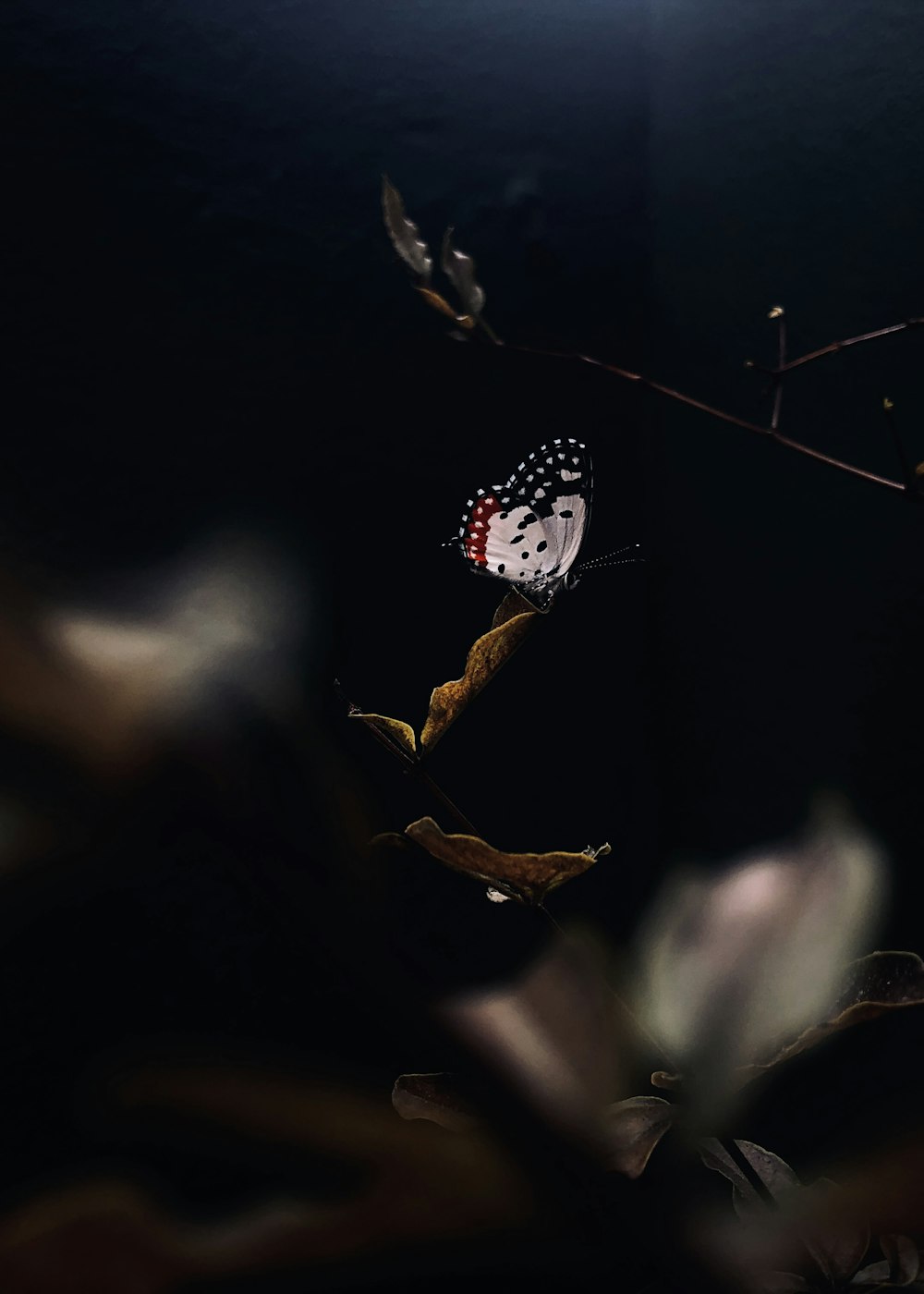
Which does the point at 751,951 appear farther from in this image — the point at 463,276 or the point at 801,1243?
the point at 463,276

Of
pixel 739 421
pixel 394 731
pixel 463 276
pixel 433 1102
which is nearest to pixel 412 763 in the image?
pixel 394 731

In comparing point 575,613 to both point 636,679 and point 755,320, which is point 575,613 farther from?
point 755,320

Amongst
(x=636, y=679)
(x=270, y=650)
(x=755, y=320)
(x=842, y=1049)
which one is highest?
(x=755, y=320)

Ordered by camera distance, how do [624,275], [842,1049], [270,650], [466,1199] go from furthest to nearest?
[624,275] → [842,1049] → [270,650] → [466,1199]

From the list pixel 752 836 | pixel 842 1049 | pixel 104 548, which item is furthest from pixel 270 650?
pixel 842 1049

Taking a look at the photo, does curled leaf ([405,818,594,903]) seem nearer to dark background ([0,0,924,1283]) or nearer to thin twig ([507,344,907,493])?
dark background ([0,0,924,1283])

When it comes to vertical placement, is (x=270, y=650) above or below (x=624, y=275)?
below

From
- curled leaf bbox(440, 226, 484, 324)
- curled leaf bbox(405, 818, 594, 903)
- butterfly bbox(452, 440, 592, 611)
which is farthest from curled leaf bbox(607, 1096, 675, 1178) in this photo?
curled leaf bbox(440, 226, 484, 324)
